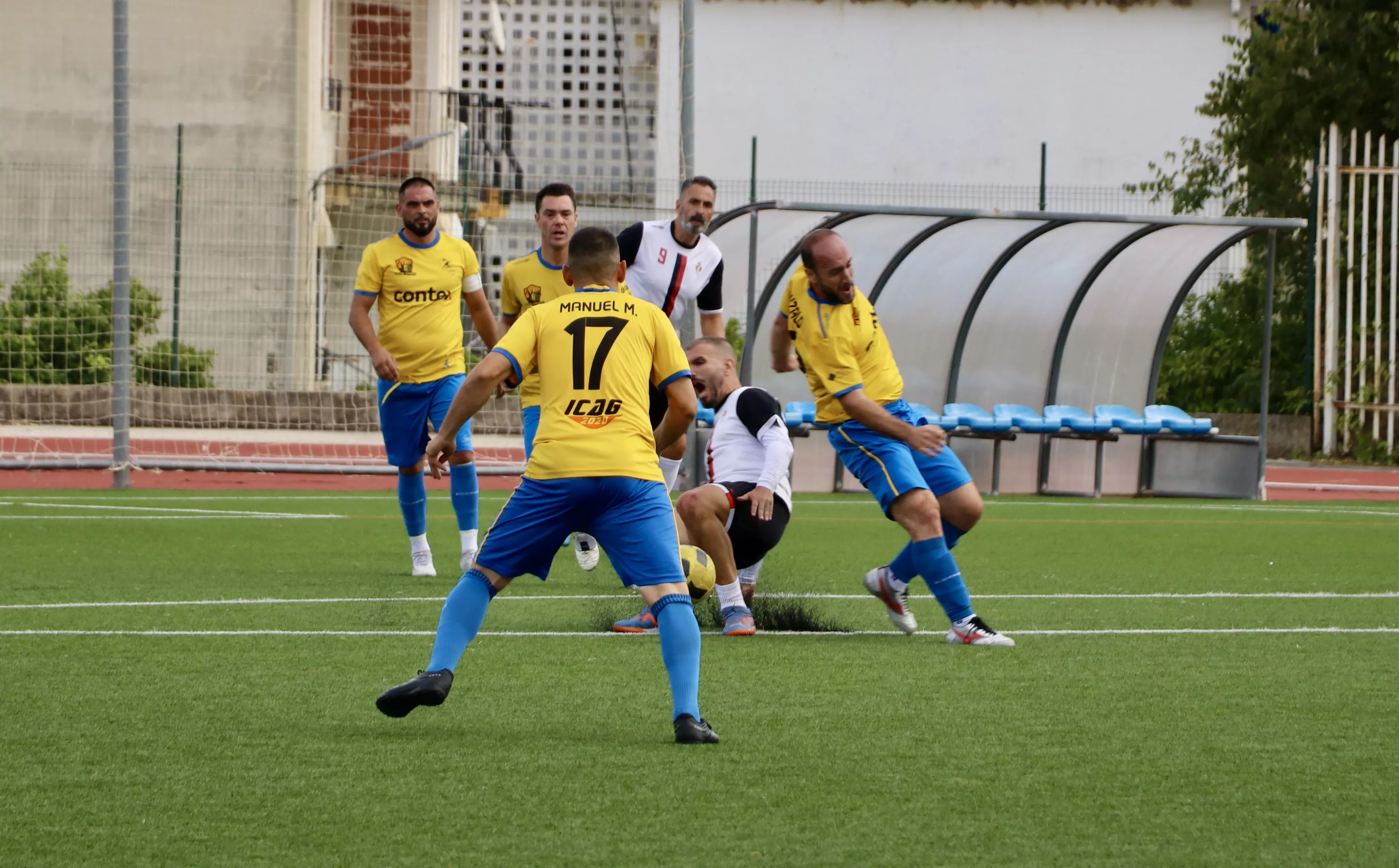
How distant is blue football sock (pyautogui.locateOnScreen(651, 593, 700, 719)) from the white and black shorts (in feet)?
7.81

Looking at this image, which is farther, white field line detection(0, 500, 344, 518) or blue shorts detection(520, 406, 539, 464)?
white field line detection(0, 500, 344, 518)

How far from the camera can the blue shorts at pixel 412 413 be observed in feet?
29.7

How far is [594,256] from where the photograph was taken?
16.1 feet

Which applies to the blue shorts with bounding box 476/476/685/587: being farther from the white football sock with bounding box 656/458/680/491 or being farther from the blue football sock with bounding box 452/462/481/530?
the blue football sock with bounding box 452/462/481/530

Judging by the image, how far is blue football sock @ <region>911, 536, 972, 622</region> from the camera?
6.60 m

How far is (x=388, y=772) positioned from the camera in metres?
4.21

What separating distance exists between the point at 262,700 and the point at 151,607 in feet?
8.02

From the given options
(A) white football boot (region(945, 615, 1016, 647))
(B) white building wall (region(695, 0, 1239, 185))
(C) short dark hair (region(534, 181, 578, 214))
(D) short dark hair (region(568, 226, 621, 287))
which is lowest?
(A) white football boot (region(945, 615, 1016, 647))

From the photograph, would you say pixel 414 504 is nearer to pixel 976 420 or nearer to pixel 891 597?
pixel 891 597

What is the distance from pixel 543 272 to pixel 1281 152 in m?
14.9

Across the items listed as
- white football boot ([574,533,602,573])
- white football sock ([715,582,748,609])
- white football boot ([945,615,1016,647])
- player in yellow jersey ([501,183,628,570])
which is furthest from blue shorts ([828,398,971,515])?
white football boot ([574,533,602,573])

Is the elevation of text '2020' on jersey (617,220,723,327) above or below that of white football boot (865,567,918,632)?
above

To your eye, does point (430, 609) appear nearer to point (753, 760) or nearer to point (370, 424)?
point (753, 760)

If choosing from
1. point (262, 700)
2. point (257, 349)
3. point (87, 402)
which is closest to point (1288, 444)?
point (257, 349)
